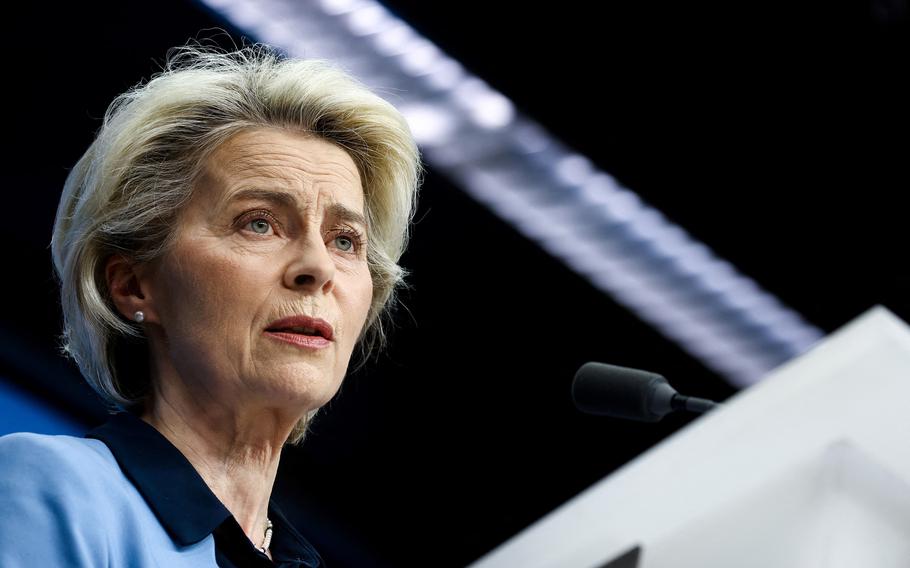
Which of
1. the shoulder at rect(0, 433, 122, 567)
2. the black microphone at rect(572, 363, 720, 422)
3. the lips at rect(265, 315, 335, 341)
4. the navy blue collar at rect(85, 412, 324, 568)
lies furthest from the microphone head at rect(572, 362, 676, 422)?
the shoulder at rect(0, 433, 122, 567)

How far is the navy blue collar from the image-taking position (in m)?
1.32

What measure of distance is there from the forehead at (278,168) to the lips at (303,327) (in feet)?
0.56

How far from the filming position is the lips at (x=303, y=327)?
145 centimetres

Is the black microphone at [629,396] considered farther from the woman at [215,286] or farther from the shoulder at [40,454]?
the shoulder at [40,454]

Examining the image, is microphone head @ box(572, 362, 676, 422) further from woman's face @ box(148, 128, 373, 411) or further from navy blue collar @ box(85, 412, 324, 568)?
navy blue collar @ box(85, 412, 324, 568)

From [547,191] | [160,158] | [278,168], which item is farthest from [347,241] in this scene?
[547,191]

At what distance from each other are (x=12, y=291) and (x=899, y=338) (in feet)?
8.38

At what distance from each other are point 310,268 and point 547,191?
1.86 meters

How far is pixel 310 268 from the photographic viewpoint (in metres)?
1.47

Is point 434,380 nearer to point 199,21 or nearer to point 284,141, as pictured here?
point 199,21

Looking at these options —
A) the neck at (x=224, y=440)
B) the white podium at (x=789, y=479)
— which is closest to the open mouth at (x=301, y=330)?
the neck at (x=224, y=440)

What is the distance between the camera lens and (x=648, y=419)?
1.37 meters

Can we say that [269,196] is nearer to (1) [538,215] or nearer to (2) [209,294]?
(2) [209,294]

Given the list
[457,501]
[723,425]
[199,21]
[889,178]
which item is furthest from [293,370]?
[457,501]
